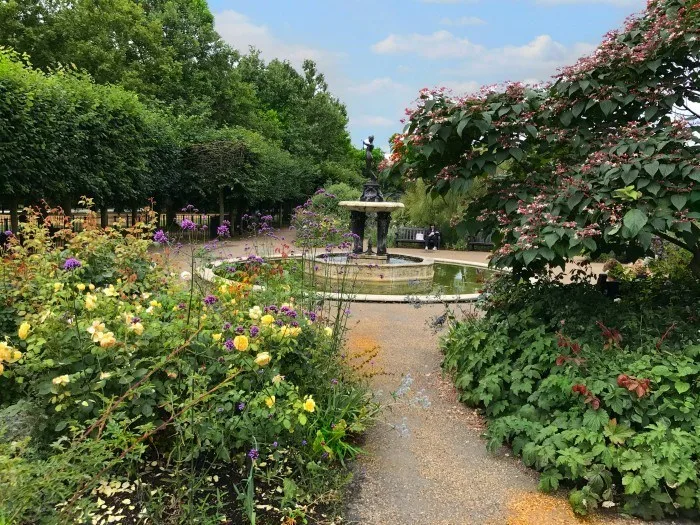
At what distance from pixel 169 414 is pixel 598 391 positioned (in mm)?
2461

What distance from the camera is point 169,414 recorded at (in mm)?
2668

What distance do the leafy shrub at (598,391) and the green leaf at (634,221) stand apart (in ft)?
2.69

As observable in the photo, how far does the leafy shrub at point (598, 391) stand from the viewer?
262cm

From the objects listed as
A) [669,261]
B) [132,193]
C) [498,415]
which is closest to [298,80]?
[132,193]

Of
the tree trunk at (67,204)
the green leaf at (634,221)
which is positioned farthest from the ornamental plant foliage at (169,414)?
the tree trunk at (67,204)

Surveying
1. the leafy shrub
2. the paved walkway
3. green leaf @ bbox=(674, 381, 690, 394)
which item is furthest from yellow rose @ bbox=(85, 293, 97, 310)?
green leaf @ bbox=(674, 381, 690, 394)

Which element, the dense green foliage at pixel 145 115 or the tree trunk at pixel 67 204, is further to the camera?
the tree trunk at pixel 67 204

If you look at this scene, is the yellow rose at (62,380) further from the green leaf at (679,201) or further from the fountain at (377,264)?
the fountain at (377,264)

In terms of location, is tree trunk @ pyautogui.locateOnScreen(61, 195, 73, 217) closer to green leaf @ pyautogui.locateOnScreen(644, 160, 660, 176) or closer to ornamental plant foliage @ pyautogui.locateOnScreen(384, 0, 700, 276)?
ornamental plant foliage @ pyautogui.locateOnScreen(384, 0, 700, 276)

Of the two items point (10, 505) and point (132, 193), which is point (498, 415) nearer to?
point (10, 505)

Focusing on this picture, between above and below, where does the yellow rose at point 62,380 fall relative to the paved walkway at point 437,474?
above

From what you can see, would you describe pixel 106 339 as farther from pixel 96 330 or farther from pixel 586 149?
pixel 586 149

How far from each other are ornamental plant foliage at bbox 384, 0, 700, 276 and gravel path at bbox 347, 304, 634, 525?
1.27 meters

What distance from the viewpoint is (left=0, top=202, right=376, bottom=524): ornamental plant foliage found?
86.5 inches
